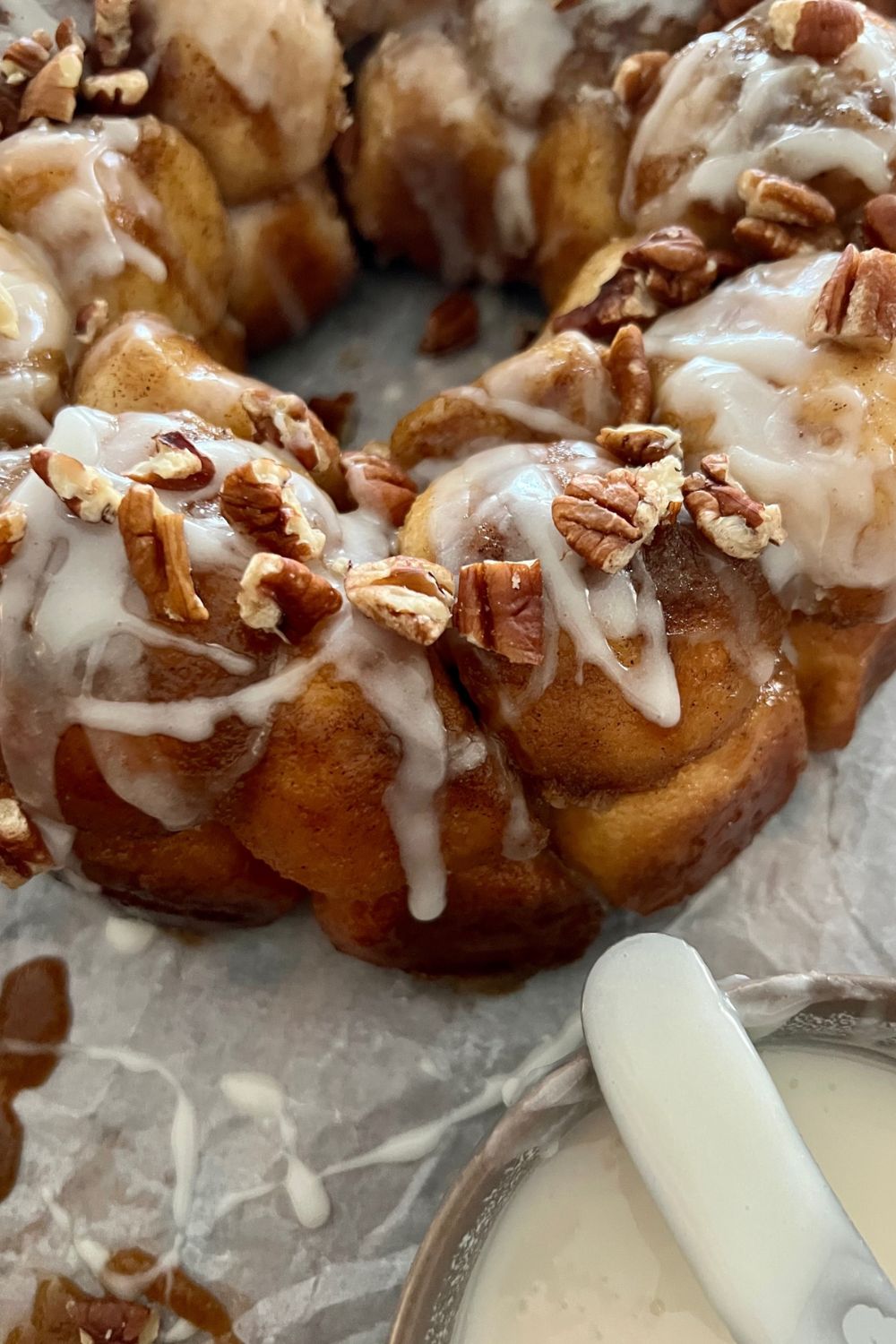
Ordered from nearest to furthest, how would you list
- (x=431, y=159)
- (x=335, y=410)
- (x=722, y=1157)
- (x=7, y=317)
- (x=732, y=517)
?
(x=722, y=1157), (x=732, y=517), (x=7, y=317), (x=431, y=159), (x=335, y=410)

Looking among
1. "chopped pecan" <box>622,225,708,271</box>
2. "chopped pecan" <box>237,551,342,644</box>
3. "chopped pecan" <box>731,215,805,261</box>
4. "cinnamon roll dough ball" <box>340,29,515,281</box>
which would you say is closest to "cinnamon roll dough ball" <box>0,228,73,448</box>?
"chopped pecan" <box>237,551,342,644</box>

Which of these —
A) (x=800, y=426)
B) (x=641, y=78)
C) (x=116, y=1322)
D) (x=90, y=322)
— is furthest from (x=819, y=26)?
(x=116, y=1322)

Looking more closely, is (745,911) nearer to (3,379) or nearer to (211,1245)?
(211,1245)

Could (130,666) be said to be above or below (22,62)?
below

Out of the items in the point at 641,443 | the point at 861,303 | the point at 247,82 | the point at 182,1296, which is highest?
the point at 247,82

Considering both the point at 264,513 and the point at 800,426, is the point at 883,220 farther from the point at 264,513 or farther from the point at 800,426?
the point at 264,513

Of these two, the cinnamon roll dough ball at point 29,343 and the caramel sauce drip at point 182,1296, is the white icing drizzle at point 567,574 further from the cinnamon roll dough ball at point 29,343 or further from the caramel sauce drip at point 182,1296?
the caramel sauce drip at point 182,1296

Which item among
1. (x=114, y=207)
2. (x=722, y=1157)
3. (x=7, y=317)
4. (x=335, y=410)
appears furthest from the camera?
(x=335, y=410)

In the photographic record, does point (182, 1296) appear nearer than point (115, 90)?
Yes
